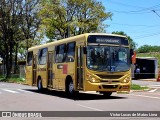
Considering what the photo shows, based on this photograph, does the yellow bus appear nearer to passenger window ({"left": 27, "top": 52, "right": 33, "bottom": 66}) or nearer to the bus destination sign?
the bus destination sign

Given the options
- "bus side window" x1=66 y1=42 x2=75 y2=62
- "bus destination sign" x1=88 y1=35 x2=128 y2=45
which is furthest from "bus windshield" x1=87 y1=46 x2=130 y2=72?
"bus side window" x1=66 y1=42 x2=75 y2=62

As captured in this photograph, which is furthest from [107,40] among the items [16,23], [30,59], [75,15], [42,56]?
[16,23]

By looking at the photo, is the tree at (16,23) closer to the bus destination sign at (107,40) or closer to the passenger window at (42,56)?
the passenger window at (42,56)

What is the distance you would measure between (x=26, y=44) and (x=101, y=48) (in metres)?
40.3

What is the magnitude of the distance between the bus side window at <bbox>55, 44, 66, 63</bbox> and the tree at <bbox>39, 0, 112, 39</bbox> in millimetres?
26914

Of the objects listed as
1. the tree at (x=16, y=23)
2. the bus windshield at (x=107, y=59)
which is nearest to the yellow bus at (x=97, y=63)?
the bus windshield at (x=107, y=59)

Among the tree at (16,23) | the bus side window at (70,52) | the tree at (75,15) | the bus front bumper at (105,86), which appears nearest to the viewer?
the bus front bumper at (105,86)

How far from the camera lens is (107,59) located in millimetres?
19703

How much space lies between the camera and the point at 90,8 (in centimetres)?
5197

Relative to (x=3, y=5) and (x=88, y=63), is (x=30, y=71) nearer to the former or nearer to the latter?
(x=88, y=63)

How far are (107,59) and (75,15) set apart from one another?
108 ft

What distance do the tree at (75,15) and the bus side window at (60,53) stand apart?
26.9 meters

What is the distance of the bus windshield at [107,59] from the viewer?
19.6 m

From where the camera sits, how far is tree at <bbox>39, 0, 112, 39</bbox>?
168 ft
